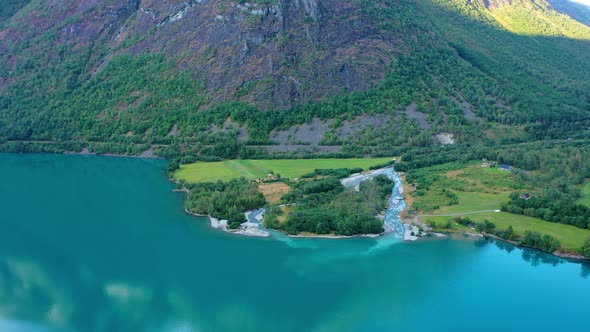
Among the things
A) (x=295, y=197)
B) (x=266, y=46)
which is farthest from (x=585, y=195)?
(x=266, y=46)

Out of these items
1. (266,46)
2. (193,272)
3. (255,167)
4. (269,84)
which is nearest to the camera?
(193,272)

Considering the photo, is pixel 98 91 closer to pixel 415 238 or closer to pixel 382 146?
pixel 382 146

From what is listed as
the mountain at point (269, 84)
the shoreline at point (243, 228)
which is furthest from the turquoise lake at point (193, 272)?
the mountain at point (269, 84)

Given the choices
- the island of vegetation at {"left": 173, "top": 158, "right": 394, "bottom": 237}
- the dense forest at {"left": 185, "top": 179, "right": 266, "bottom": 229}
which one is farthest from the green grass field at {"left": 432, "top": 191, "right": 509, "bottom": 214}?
the dense forest at {"left": 185, "top": 179, "right": 266, "bottom": 229}

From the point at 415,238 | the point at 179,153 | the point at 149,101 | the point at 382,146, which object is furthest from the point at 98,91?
the point at 415,238

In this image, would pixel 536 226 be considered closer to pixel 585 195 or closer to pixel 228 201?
pixel 585 195

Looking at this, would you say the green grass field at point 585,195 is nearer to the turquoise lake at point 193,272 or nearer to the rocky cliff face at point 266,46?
the turquoise lake at point 193,272

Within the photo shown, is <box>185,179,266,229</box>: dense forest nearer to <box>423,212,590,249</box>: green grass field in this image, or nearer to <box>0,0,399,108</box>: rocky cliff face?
<box>423,212,590,249</box>: green grass field
